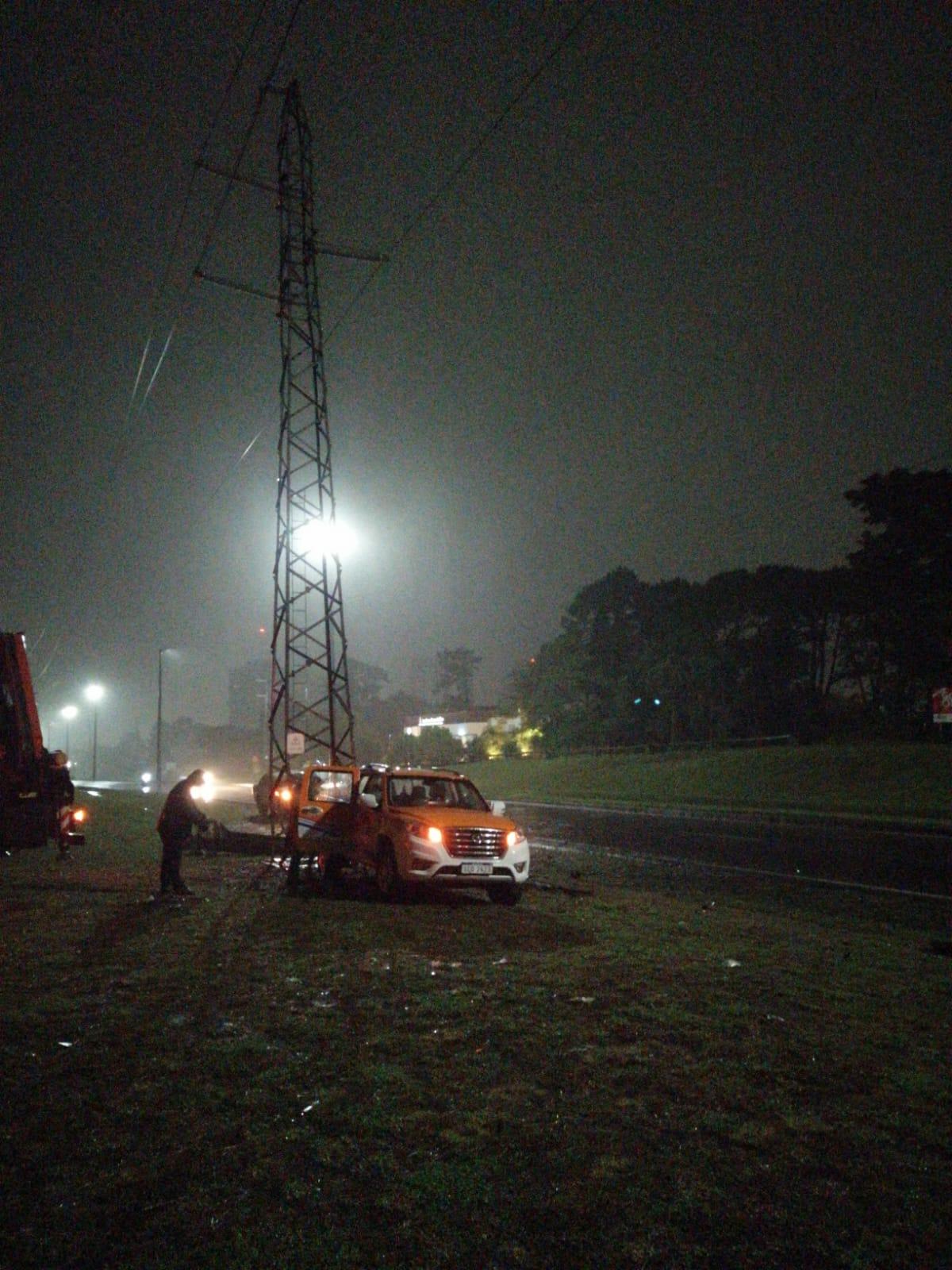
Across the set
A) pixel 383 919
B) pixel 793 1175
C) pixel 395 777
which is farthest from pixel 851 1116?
pixel 395 777

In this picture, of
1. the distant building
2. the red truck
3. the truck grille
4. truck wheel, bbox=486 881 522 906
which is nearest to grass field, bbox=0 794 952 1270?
the truck grille

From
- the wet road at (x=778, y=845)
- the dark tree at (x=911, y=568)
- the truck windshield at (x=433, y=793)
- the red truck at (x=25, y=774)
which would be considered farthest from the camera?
the dark tree at (x=911, y=568)

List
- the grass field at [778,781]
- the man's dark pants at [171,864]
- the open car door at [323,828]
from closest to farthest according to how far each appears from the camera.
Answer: the man's dark pants at [171,864]
the open car door at [323,828]
the grass field at [778,781]

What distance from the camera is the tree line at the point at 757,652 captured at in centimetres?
5228

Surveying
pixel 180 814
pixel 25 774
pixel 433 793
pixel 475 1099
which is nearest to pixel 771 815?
pixel 433 793

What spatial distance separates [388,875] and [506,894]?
150 centimetres

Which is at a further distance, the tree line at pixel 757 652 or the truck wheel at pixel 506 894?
the tree line at pixel 757 652

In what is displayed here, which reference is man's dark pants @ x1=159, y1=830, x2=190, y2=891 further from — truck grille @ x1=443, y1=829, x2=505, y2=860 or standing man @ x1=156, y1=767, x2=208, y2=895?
truck grille @ x1=443, y1=829, x2=505, y2=860

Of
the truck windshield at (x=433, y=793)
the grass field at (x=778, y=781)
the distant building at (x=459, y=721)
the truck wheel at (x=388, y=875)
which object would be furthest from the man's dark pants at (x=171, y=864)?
the distant building at (x=459, y=721)

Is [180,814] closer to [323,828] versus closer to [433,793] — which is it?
[323,828]

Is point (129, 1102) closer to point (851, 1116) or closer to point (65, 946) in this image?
point (851, 1116)

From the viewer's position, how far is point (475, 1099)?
16.9 feet

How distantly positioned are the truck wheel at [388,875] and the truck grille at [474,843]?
2.79ft

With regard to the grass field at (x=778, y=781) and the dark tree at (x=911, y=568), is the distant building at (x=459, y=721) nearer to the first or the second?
the grass field at (x=778, y=781)
